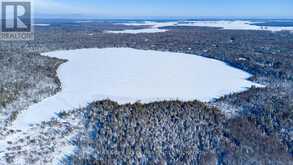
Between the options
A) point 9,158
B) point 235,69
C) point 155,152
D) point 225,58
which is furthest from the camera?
point 225,58

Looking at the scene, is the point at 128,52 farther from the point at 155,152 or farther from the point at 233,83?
the point at 155,152

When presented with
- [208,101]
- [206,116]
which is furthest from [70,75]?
[206,116]

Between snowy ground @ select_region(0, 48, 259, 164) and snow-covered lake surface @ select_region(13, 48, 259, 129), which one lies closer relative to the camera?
snowy ground @ select_region(0, 48, 259, 164)

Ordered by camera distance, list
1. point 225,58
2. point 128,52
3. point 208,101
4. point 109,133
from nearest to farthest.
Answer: point 109,133, point 208,101, point 225,58, point 128,52

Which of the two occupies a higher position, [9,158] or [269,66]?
[269,66]

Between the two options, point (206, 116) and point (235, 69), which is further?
point (235, 69)

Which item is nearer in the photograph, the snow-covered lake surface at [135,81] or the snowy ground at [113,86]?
the snowy ground at [113,86]

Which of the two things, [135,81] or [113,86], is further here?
[135,81]

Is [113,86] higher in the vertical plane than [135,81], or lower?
lower
